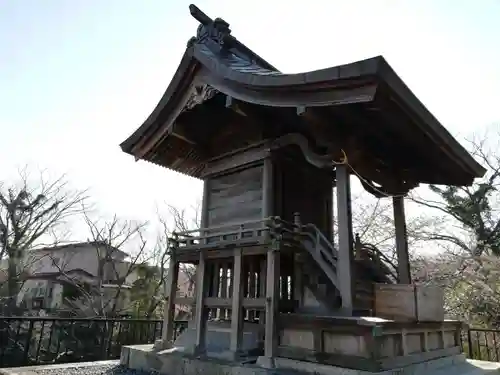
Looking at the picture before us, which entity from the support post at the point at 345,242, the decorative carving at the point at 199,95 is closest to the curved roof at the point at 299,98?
the decorative carving at the point at 199,95

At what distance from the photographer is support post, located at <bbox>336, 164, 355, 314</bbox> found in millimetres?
4992

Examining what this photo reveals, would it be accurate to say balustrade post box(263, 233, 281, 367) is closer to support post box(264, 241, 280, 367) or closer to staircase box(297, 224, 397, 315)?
support post box(264, 241, 280, 367)

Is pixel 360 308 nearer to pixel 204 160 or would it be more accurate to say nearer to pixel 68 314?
pixel 204 160

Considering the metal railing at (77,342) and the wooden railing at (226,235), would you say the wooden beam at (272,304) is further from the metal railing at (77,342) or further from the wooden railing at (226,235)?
the metal railing at (77,342)

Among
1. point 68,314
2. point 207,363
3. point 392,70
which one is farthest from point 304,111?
point 68,314

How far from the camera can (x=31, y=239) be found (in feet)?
63.1

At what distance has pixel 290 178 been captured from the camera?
268 inches

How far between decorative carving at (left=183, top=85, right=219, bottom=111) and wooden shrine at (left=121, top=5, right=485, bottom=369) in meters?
0.03

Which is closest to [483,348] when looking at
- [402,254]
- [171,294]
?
[402,254]

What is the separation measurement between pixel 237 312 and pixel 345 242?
189cm

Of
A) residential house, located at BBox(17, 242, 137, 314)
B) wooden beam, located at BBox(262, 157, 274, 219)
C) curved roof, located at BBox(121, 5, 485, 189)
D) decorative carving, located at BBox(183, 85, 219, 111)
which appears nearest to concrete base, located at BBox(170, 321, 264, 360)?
wooden beam, located at BBox(262, 157, 274, 219)

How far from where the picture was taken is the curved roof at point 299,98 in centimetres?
441

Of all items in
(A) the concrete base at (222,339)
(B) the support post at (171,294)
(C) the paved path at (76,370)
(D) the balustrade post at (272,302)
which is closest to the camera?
(D) the balustrade post at (272,302)

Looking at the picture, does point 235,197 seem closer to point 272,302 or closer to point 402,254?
point 272,302
